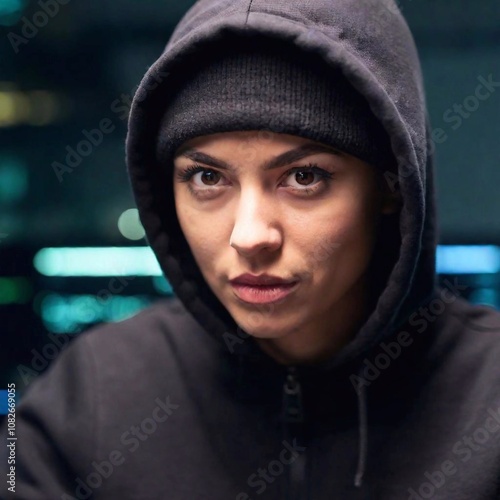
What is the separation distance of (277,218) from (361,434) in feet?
1.15

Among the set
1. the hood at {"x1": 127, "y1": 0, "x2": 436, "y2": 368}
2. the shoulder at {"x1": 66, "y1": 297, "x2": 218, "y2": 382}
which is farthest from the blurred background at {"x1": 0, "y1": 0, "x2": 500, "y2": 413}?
the hood at {"x1": 127, "y1": 0, "x2": 436, "y2": 368}

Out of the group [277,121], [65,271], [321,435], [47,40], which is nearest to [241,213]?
[277,121]

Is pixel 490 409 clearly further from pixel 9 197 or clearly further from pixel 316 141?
pixel 9 197

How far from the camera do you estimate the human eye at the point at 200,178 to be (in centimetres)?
114

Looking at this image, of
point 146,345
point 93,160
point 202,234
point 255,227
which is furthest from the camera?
point 93,160

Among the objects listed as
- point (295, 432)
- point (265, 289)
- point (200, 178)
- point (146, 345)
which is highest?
point (200, 178)

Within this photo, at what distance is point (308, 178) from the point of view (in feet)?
3.59

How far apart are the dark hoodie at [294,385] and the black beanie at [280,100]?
0.04m

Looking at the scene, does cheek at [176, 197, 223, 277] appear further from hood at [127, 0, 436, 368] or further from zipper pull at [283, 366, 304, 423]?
zipper pull at [283, 366, 304, 423]

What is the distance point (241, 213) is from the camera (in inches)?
41.8

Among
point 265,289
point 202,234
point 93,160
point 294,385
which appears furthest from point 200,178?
point 93,160

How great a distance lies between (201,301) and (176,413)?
186 millimetres

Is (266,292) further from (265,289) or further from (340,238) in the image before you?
(340,238)

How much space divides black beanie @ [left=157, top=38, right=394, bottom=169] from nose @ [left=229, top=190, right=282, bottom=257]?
10 centimetres
